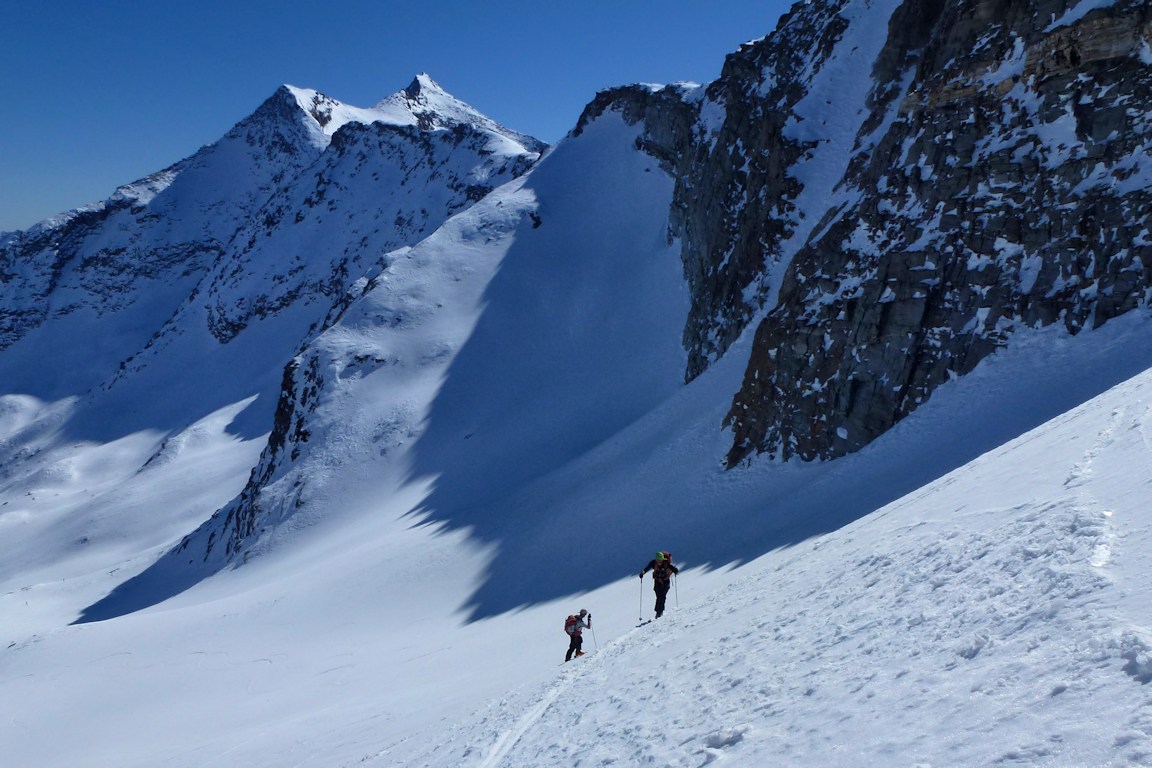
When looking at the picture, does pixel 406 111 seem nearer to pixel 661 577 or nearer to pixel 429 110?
pixel 429 110

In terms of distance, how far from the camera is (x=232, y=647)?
86.9 ft

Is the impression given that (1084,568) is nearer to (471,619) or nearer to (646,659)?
(646,659)

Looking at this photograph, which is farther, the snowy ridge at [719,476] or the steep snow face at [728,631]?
the snowy ridge at [719,476]

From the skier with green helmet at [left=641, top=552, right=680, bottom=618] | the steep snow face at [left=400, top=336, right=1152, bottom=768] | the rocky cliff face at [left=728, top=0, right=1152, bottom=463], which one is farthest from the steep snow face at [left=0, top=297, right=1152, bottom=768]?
the rocky cliff face at [left=728, top=0, right=1152, bottom=463]

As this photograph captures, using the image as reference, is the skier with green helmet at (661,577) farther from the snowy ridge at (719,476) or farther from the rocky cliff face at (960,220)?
the rocky cliff face at (960,220)

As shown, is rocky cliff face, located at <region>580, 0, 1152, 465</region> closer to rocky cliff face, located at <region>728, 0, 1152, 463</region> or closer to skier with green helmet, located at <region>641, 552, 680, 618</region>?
rocky cliff face, located at <region>728, 0, 1152, 463</region>

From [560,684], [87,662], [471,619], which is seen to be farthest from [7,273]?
[560,684]

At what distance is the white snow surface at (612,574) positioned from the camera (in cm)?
545

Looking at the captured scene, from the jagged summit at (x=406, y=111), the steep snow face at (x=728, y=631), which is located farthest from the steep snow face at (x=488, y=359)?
the jagged summit at (x=406, y=111)

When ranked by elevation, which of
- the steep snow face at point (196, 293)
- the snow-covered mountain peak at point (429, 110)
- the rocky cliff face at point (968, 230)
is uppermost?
the snow-covered mountain peak at point (429, 110)

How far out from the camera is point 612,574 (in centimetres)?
2250

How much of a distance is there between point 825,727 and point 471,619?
1908cm

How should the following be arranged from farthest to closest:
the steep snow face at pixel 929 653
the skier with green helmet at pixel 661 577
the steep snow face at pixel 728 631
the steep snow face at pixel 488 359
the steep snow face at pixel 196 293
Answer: the steep snow face at pixel 196 293
the steep snow face at pixel 488 359
the skier with green helmet at pixel 661 577
the steep snow face at pixel 728 631
the steep snow face at pixel 929 653

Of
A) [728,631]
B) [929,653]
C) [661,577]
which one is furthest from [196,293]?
[929,653]
